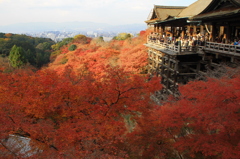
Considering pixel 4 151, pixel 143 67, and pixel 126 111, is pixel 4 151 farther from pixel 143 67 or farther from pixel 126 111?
pixel 143 67

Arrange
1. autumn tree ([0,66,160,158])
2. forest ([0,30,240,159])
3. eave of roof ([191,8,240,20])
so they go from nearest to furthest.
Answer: forest ([0,30,240,159]), autumn tree ([0,66,160,158]), eave of roof ([191,8,240,20])

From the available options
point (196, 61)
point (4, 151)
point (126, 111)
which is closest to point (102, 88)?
point (126, 111)

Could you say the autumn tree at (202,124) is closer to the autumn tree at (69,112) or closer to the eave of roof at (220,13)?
the autumn tree at (69,112)

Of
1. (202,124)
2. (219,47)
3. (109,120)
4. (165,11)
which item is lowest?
(109,120)

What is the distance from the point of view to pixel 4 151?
7.67 m

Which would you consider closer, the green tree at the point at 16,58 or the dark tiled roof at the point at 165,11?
the dark tiled roof at the point at 165,11

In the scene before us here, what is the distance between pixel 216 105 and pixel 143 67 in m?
17.3

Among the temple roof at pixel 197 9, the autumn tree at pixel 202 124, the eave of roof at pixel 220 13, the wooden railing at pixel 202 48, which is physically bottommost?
the autumn tree at pixel 202 124

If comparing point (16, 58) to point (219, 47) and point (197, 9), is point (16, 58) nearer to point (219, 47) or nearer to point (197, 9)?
point (197, 9)

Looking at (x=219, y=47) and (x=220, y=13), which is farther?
(x=219, y=47)

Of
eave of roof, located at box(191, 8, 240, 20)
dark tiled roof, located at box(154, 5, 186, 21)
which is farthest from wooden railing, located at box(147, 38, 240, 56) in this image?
dark tiled roof, located at box(154, 5, 186, 21)

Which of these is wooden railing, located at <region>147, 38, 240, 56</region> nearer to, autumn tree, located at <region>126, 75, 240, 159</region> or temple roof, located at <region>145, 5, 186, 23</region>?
autumn tree, located at <region>126, 75, 240, 159</region>

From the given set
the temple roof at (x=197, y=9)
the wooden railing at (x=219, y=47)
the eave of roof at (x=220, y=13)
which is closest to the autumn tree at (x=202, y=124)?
the wooden railing at (x=219, y=47)

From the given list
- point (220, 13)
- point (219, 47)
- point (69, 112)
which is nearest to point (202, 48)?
point (219, 47)
